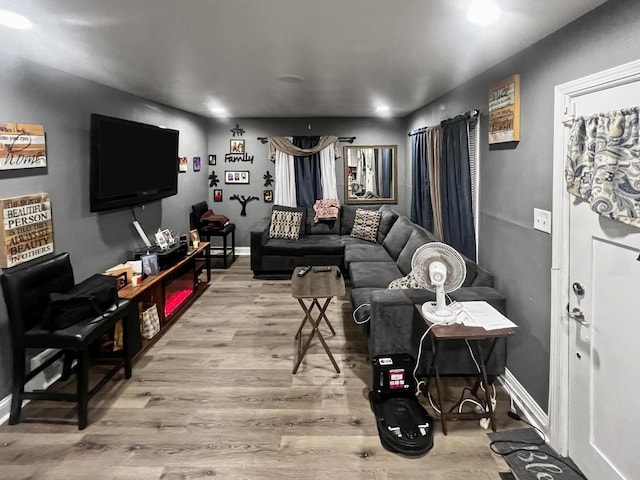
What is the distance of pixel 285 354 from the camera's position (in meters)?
3.48

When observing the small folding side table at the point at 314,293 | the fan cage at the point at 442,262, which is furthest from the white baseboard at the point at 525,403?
the small folding side table at the point at 314,293

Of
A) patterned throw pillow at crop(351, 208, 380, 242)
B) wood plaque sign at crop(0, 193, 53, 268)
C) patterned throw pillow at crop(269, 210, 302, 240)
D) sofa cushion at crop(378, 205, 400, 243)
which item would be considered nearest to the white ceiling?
wood plaque sign at crop(0, 193, 53, 268)

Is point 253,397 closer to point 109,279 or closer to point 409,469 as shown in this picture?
point 409,469

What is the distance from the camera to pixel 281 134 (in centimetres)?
688

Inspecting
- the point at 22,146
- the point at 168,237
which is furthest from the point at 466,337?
the point at 168,237

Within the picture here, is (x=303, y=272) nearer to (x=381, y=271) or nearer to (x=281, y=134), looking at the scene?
(x=381, y=271)

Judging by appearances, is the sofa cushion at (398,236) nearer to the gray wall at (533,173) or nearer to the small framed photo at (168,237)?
the gray wall at (533,173)

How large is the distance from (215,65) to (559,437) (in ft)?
10.6

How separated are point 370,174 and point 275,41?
468 centimetres

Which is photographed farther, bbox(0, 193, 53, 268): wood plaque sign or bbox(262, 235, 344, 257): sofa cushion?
bbox(262, 235, 344, 257): sofa cushion

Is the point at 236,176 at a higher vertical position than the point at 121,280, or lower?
higher

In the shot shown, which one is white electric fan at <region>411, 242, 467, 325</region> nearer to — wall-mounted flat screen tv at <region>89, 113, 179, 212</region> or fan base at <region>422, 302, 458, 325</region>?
fan base at <region>422, 302, 458, 325</region>

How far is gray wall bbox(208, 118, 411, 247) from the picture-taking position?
22.4 ft

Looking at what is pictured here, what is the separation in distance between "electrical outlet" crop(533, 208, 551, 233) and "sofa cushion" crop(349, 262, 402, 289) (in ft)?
5.31
